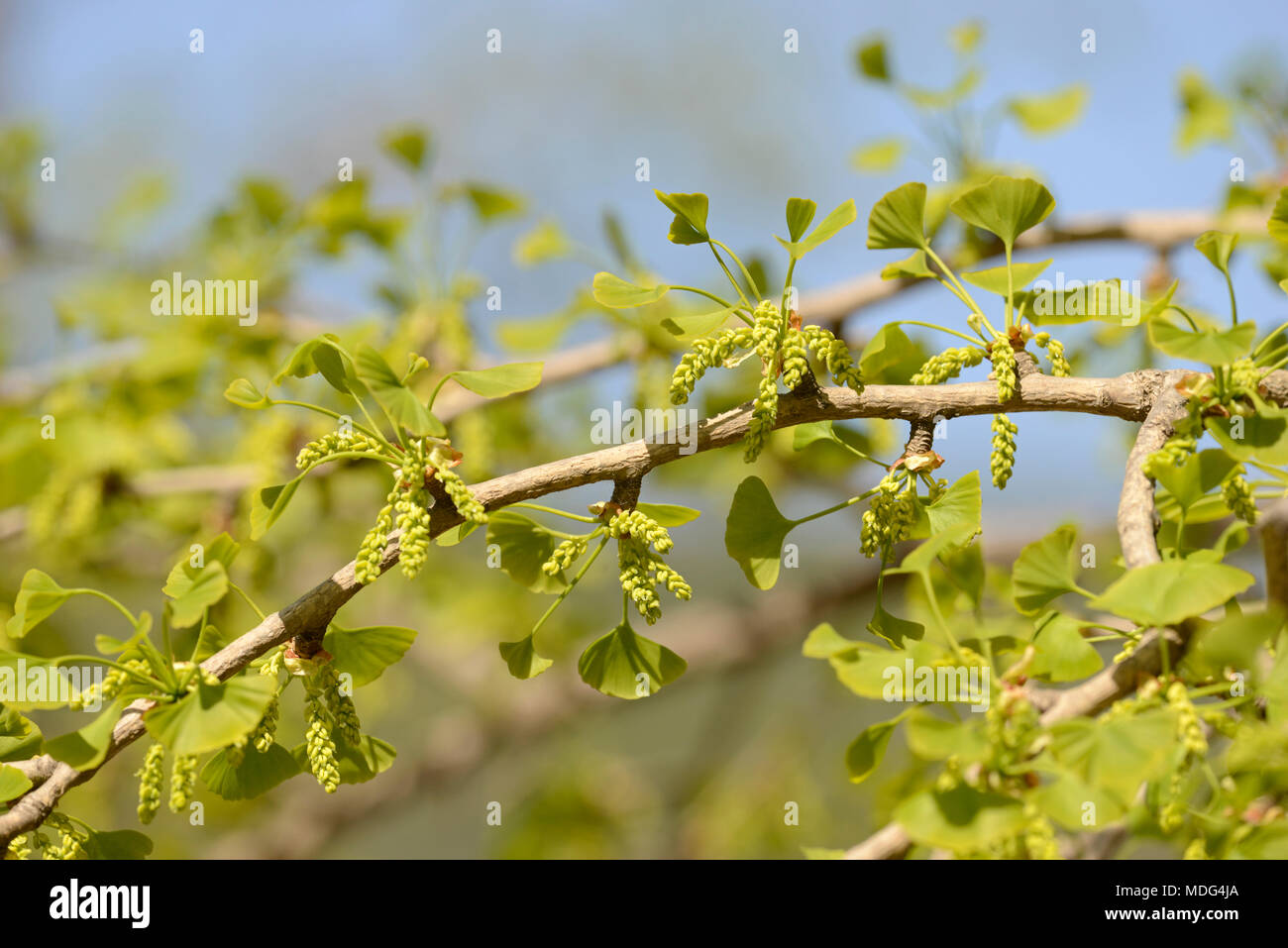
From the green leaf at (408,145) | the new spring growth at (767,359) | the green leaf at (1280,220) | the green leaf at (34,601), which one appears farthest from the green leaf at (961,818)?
the green leaf at (408,145)

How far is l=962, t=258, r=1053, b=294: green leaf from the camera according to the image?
71cm

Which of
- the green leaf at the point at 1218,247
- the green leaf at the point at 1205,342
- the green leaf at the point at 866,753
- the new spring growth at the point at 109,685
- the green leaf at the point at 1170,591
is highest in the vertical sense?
the green leaf at the point at 1218,247

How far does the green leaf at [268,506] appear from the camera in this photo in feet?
2.05

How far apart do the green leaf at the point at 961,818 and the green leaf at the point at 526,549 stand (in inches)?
11.8

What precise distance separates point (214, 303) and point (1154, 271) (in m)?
1.43

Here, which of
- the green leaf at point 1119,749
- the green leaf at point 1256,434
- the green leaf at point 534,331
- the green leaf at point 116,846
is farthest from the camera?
the green leaf at point 534,331

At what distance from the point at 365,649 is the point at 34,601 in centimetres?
22

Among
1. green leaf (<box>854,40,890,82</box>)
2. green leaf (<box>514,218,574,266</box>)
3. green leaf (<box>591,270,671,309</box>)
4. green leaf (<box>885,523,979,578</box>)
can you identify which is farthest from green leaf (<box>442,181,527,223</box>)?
green leaf (<box>885,523,979,578</box>)

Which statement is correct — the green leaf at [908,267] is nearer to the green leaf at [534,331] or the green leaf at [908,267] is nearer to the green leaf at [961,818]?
the green leaf at [961,818]

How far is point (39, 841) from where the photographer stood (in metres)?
0.69

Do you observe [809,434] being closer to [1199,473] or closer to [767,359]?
[767,359]

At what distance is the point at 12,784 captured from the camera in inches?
24.6

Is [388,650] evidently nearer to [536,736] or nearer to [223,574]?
[223,574]
